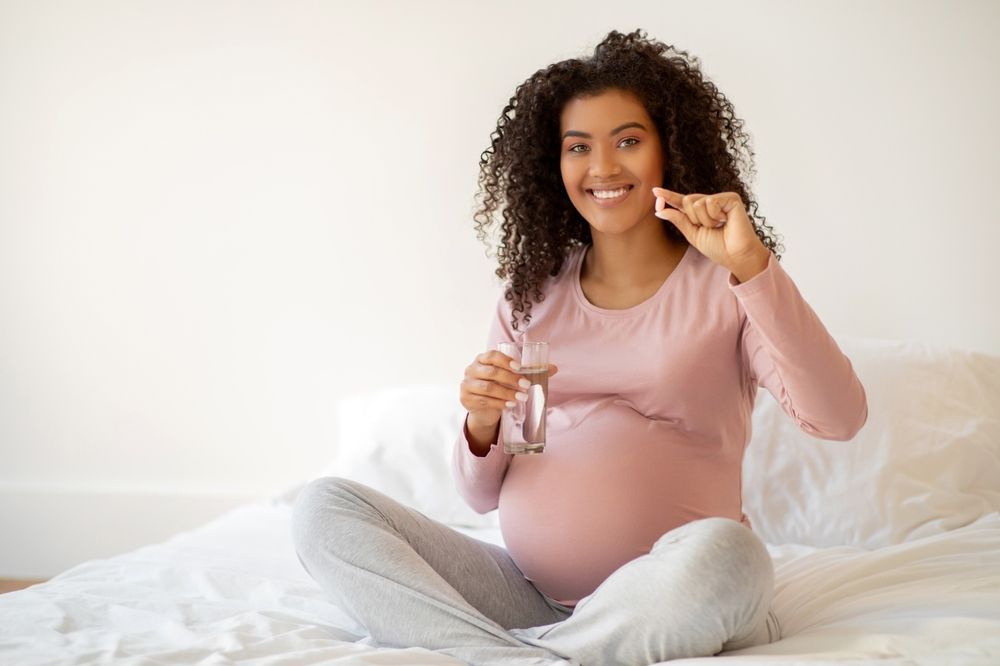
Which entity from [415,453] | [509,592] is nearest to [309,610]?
[509,592]

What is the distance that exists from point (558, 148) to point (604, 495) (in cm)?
67

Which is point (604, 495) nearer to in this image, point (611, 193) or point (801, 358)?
point (801, 358)

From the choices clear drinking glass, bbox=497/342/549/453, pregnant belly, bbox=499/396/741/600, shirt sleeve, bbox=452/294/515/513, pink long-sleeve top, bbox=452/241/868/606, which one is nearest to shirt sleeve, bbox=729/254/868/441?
pink long-sleeve top, bbox=452/241/868/606

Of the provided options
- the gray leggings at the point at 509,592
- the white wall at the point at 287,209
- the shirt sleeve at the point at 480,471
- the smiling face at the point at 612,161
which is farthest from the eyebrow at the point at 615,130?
the white wall at the point at 287,209

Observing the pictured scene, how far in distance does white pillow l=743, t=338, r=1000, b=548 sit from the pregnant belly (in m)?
0.45

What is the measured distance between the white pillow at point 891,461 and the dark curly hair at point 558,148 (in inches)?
17.9

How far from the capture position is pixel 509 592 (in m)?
1.50

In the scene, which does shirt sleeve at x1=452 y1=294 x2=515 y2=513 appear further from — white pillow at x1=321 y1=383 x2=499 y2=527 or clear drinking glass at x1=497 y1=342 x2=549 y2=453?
white pillow at x1=321 y1=383 x2=499 y2=527

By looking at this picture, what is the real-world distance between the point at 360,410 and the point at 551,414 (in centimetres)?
95

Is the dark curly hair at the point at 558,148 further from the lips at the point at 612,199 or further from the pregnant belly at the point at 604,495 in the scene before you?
the pregnant belly at the point at 604,495

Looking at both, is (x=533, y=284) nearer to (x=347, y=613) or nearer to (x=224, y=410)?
(x=347, y=613)

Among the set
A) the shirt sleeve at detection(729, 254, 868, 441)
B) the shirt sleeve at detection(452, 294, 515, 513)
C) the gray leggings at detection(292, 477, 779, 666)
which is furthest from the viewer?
the shirt sleeve at detection(452, 294, 515, 513)

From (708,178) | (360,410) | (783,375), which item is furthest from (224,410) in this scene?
(783,375)

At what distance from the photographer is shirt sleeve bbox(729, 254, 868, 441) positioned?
53.7 inches
